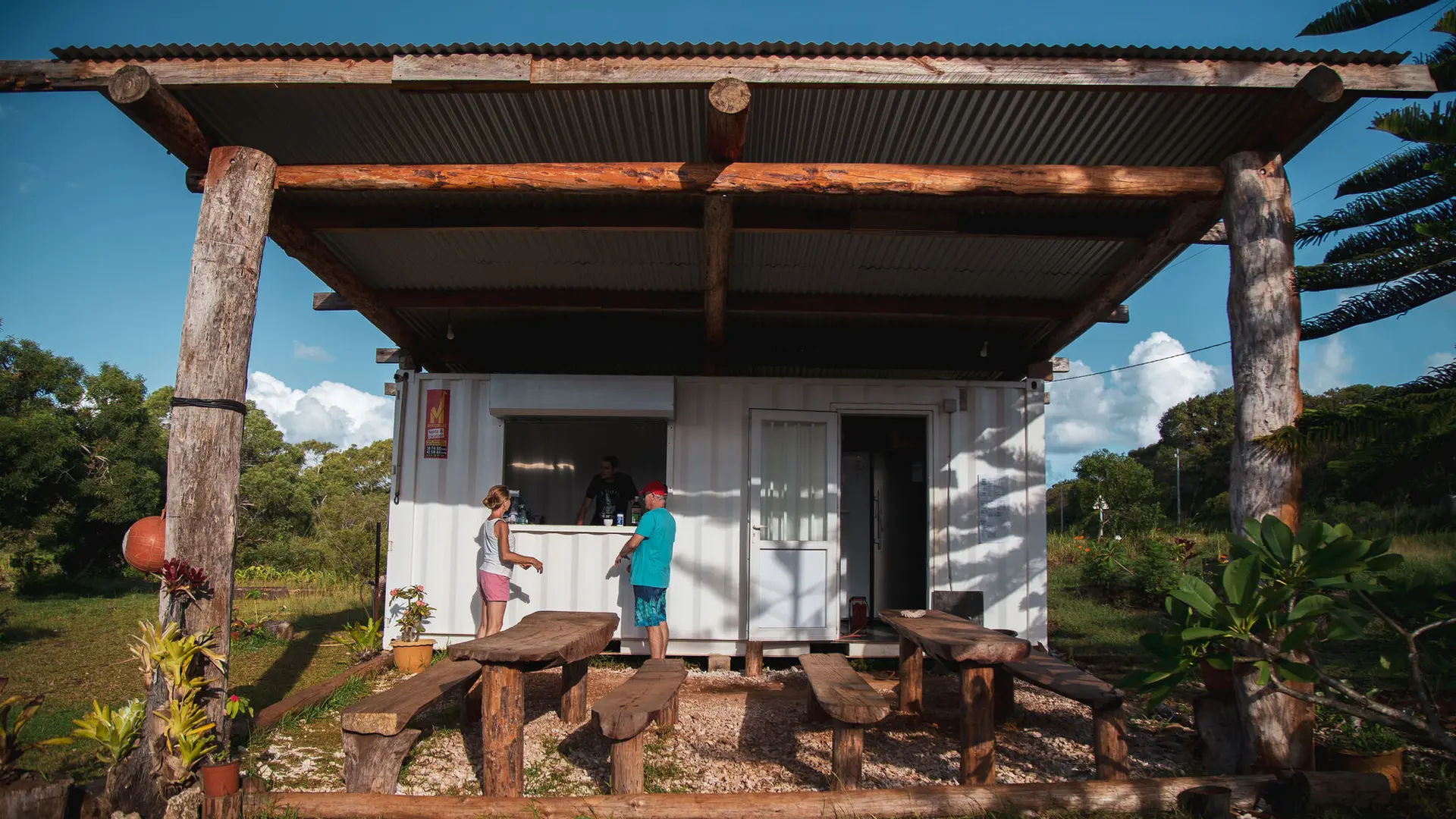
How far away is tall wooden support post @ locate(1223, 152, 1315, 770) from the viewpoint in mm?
3932

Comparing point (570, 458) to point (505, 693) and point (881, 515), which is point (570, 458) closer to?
point (881, 515)

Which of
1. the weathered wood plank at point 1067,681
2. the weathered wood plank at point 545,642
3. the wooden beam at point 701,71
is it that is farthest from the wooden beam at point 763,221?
the weathered wood plank at point 1067,681

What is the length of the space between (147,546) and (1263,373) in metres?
5.46

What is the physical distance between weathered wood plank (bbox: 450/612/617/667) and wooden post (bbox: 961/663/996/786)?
1.88 meters

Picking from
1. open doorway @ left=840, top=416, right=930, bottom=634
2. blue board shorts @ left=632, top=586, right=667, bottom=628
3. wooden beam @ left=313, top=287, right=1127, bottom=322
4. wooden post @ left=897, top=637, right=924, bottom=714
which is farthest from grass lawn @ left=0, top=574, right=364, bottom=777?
open doorway @ left=840, top=416, right=930, bottom=634

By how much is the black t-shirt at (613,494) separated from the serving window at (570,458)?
6.71ft

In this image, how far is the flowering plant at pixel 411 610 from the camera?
7.18 meters

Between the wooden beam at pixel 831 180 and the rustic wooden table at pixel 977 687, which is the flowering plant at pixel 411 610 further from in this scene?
the rustic wooden table at pixel 977 687

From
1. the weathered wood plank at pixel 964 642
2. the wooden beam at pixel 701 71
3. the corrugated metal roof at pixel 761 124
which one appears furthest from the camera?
the corrugated metal roof at pixel 761 124

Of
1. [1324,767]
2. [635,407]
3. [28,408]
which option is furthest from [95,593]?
[1324,767]

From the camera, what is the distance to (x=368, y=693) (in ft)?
20.0

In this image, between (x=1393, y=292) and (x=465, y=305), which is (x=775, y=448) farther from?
(x=1393, y=292)

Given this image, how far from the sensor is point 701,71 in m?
4.37

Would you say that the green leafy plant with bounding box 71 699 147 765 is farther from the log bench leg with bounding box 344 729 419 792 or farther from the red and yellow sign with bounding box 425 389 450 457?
the red and yellow sign with bounding box 425 389 450 457
